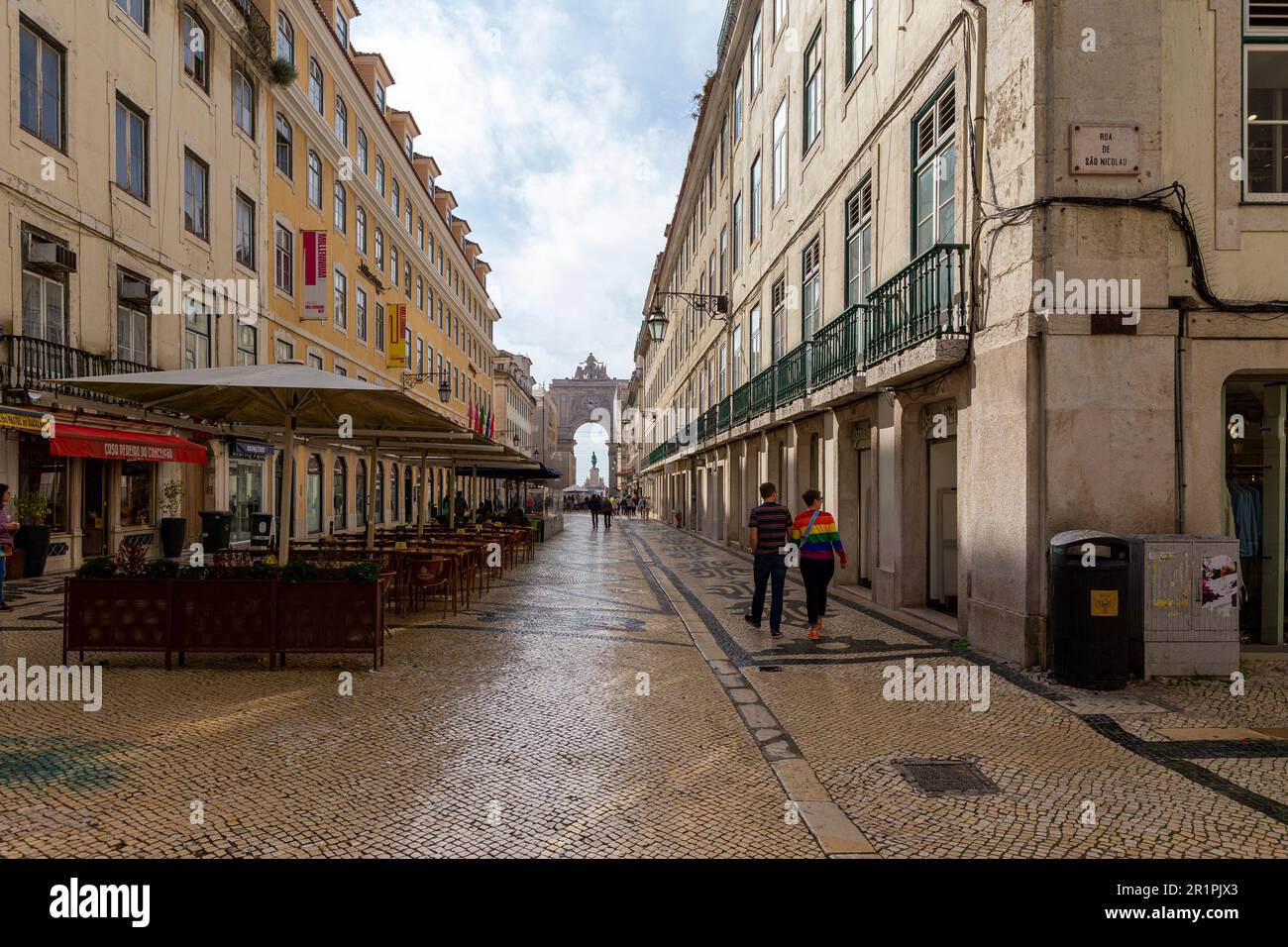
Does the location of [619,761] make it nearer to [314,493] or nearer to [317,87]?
[314,493]

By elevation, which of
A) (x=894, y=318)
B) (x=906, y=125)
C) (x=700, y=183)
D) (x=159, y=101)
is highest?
(x=700, y=183)

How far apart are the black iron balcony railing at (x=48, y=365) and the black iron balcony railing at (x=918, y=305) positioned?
12.3 m

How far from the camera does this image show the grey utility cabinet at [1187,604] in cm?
690

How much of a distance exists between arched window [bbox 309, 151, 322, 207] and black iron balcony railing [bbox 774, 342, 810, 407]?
1738 cm

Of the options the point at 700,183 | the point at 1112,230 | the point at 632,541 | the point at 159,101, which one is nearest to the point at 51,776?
the point at 1112,230

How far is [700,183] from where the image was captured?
33062 mm

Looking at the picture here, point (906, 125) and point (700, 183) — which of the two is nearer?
point (906, 125)

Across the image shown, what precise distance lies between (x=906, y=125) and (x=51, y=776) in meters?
11.5

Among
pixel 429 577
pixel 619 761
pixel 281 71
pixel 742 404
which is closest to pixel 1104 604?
pixel 619 761

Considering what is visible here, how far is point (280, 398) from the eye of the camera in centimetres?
833

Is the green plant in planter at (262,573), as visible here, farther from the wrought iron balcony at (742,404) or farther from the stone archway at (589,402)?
the stone archway at (589,402)

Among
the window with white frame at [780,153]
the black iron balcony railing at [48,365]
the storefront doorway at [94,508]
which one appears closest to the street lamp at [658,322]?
the window with white frame at [780,153]
